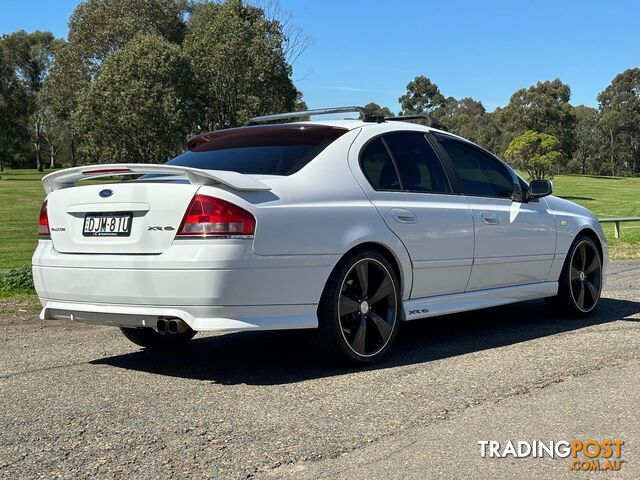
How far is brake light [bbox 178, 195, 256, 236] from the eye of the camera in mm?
4082

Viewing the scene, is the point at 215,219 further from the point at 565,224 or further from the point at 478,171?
the point at 565,224

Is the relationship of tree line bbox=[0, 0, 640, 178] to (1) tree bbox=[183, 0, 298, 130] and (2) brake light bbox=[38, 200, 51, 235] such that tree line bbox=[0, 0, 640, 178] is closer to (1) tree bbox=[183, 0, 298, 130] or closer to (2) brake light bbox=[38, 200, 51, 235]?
(1) tree bbox=[183, 0, 298, 130]

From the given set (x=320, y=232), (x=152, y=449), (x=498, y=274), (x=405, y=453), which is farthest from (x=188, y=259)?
(x=498, y=274)

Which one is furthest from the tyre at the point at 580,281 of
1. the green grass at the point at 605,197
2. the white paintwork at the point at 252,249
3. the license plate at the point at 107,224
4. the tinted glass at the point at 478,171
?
the green grass at the point at 605,197

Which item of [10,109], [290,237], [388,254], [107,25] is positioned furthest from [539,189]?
[10,109]

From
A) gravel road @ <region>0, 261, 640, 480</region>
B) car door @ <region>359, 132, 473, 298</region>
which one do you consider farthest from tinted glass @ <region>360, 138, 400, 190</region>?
gravel road @ <region>0, 261, 640, 480</region>

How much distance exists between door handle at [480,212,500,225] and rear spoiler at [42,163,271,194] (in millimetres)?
2104

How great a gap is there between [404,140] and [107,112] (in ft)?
123

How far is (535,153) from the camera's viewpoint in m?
75.3

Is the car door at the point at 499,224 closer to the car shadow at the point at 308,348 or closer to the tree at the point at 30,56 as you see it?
the car shadow at the point at 308,348

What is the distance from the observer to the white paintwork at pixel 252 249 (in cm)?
411

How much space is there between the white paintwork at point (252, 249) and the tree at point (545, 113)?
7988 centimetres

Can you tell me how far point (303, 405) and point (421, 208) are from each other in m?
1.92

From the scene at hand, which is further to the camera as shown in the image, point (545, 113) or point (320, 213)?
point (545, 113)
